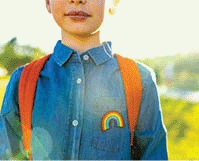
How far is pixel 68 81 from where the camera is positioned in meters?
2.11

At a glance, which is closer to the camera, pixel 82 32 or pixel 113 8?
pixel 82 32

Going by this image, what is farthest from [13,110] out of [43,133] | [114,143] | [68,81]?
[114,143]

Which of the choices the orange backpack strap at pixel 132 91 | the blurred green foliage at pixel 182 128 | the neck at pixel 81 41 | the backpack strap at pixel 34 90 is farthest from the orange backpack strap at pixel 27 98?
the blurred green foliage at pixel 182 128

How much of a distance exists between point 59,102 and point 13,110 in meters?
0.35

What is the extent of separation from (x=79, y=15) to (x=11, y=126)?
0.90 metres

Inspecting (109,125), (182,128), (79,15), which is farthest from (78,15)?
(182,128)

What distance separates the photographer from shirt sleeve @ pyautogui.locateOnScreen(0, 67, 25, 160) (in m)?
2.18

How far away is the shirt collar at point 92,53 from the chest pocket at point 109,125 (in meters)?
0.28

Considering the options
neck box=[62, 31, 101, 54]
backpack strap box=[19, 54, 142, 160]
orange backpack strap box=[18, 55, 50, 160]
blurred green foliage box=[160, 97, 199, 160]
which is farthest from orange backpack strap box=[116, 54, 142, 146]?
blurred green foliage box=[160, 97, 199, 160]

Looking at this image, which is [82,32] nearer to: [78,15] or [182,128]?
[78,15]

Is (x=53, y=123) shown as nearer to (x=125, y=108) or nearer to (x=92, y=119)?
(x=92, y=119)

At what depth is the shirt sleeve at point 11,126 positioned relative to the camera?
2.18 m

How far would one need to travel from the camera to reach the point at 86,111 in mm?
2068

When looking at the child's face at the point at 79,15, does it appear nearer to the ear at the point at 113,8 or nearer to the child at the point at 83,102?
the child at the point at 83,102
